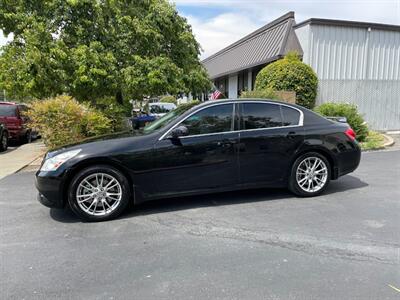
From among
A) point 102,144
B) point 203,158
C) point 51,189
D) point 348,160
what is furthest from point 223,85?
point 51,189

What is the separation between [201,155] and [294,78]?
8.60 m

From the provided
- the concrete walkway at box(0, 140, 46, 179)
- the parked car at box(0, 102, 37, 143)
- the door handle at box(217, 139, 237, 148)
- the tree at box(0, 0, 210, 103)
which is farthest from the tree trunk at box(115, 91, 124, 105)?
the door handle at box(217, 139, 237, 148)

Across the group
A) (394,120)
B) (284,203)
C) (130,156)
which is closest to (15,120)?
(130,156)

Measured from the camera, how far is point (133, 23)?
11711 millimetres

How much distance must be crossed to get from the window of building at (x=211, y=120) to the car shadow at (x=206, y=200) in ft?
3.53

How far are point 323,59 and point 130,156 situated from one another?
1089 cm

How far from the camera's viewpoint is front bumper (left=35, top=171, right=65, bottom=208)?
15.3ft

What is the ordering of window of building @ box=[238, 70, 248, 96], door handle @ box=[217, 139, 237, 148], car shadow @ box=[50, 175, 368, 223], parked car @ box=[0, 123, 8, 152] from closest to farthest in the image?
car shadow @ box=[50, 175, 368, 223] < door handle @ box=[217, 139, 237, 148] < parked car @ box=[0, 123, 8, 152] < window of building @ box=[238, 70, 248, 96]

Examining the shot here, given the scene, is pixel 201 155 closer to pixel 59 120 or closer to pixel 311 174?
pixel 311 174

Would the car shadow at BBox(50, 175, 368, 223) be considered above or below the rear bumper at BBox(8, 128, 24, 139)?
below

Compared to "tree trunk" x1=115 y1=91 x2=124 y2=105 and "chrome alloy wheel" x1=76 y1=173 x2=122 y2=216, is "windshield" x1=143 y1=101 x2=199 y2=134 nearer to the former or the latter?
"chrome alloy wheel" x1=76 y1=173 x2=122 y2=216

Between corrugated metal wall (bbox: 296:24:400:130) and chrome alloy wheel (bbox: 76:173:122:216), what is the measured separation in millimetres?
10713

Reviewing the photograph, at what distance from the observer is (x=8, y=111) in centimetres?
1403

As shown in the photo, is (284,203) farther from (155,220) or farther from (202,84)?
(202,84)
